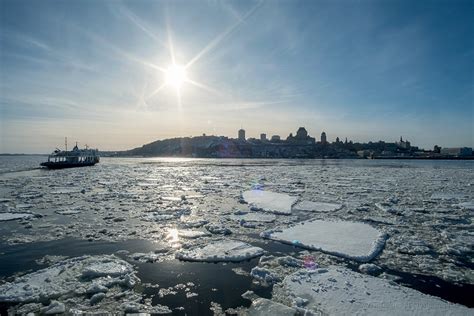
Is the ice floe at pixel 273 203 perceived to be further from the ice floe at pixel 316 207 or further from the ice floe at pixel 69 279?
the ice floe at pixel 69 279

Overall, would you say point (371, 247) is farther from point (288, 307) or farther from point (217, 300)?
point (217, 300)

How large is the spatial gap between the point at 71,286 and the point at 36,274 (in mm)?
1047

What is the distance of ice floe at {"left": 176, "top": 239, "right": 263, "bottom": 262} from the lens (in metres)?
7.09

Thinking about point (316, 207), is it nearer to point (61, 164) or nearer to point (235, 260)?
point (235, 260)

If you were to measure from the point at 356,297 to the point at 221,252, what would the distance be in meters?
3.40

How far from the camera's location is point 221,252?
7.45 m

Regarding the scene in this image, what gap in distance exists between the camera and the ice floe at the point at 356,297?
475 cm

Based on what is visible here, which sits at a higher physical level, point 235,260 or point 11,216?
point 11,216

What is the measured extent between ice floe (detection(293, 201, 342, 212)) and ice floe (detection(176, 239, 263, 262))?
6.05 meters

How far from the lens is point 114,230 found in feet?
31.5

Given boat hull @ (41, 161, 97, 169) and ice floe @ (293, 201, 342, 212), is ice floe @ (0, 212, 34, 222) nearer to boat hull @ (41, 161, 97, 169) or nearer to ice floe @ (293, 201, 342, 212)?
ice floe @ (293, 201, 342, 212)

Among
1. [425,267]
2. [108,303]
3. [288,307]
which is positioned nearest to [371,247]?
[425,267]

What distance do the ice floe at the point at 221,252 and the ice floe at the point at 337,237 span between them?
1357mm

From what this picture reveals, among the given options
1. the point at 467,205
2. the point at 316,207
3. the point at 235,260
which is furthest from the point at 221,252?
the point at 467,205
